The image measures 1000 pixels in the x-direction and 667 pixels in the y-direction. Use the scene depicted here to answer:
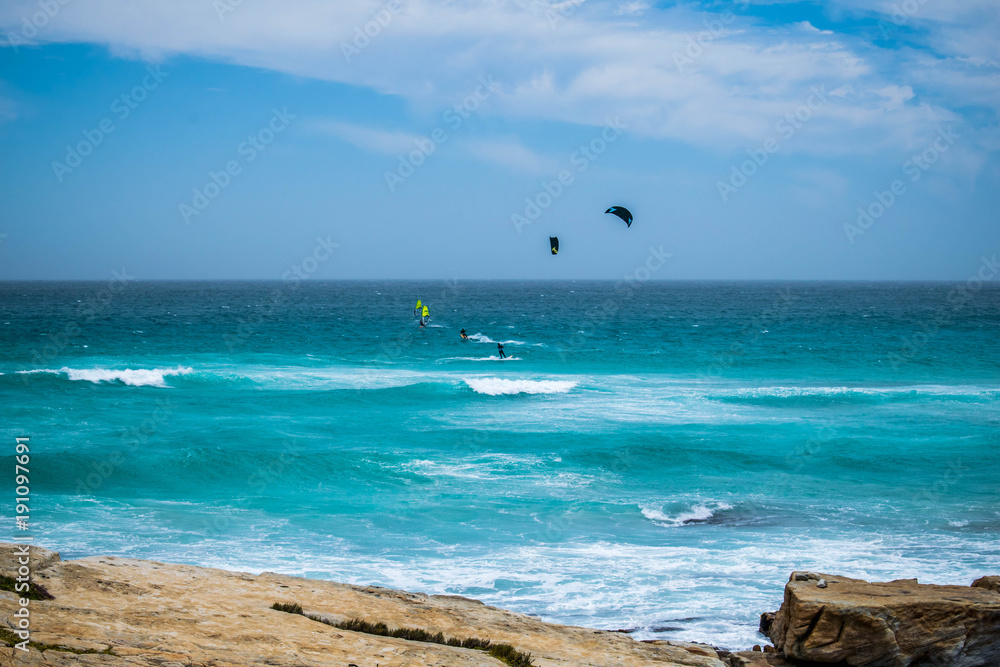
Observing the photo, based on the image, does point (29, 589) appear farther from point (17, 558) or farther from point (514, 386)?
point (514, 386)

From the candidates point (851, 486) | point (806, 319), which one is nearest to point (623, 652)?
point (851, 486)

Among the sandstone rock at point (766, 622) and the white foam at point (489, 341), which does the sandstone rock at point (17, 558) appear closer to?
the sandstone rock at point (766, 622)

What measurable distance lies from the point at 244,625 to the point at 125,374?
31619 millimetres

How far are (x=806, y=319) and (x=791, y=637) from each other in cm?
7175

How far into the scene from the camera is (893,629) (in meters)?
8.94

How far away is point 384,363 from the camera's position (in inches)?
1671

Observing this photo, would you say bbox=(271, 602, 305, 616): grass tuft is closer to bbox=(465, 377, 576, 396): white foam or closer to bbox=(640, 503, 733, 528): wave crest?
bbox=(640, 503, 733, 528): wave crest

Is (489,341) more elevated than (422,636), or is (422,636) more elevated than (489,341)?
(489,341)

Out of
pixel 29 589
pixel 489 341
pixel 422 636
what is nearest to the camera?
pixel 29 589

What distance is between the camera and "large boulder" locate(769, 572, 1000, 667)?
8.86 metres

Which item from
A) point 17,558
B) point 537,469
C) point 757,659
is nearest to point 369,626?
point 17,558

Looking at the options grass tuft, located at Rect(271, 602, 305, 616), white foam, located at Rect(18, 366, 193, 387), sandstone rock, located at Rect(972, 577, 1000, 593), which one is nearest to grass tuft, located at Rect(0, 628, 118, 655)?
grass tuft, located at Rect(271, 602, 305, 616)

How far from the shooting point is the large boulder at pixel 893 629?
8859 millimetres

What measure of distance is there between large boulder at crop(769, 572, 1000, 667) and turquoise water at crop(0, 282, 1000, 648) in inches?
67.2
